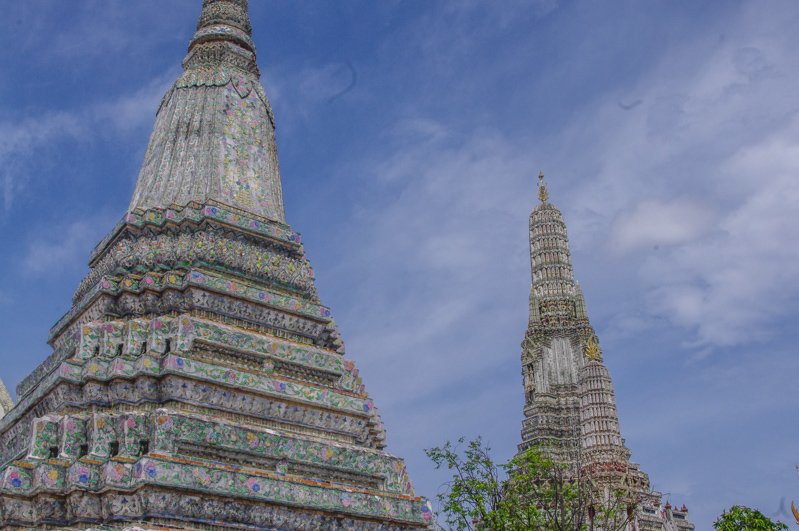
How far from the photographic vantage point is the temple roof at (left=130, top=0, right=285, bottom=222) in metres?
18.2

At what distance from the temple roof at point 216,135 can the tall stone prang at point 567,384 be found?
2558 centimetres

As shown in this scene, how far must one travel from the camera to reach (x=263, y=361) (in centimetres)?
1561

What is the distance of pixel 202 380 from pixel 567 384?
4117 cm

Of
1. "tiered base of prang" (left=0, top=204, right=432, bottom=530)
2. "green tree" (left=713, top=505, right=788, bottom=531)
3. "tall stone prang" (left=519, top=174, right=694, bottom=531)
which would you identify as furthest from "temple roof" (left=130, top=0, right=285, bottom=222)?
"tall stone prang" (left=519, top=174, right=694, bottom=531)

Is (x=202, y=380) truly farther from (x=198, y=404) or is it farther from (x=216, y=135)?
(x=216, y=135)

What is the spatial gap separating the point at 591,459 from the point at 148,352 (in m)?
31.7

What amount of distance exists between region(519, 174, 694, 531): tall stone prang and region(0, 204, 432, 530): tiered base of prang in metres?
25.2

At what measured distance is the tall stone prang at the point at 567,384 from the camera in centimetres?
4175

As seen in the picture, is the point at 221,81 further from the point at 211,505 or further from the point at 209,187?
the point at 211,505

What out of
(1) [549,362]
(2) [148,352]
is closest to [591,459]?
(1) [549,362]

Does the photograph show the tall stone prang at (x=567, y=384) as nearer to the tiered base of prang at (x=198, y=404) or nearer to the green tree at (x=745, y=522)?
the green tree at (x=745, y=522)

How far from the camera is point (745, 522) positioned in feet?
71.3

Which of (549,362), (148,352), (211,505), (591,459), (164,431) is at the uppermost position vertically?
(549,362)

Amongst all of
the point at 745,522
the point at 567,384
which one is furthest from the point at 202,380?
the point at 567,384
